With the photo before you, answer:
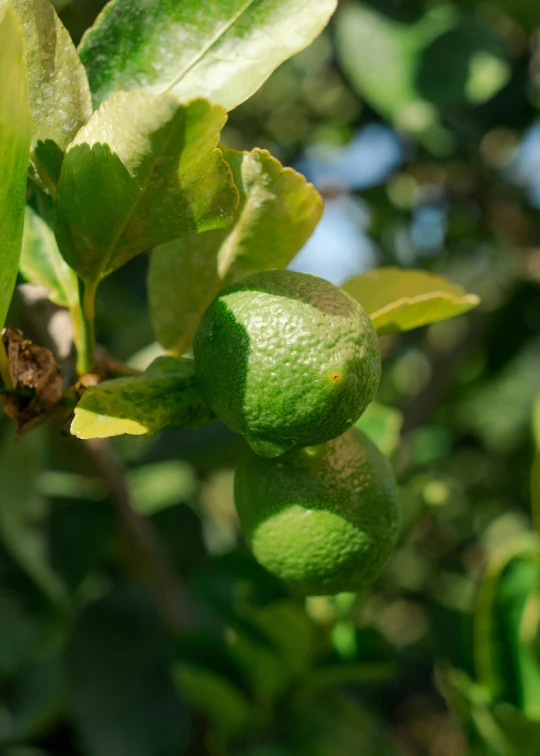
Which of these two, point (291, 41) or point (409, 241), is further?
point (409, 241)

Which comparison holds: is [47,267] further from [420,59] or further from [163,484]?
[163,484]

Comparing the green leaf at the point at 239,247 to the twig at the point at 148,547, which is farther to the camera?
the twig at the point at 148,547

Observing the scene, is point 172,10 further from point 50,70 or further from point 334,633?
point 334,633

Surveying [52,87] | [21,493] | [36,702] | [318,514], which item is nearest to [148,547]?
[21,493]

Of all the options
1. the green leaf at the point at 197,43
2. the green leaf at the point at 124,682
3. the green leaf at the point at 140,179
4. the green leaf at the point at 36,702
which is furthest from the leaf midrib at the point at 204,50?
the green leaf at the point at 36,702

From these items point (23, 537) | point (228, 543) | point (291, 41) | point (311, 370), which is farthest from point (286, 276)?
point (228, 543)

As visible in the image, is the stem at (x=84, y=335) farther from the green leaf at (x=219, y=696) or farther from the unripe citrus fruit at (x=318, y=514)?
the green leaf at (x=219, y=696)

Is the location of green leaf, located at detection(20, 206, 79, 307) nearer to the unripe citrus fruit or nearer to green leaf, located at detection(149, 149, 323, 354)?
green leaf, located at detection(149, 149, 323, 354)
